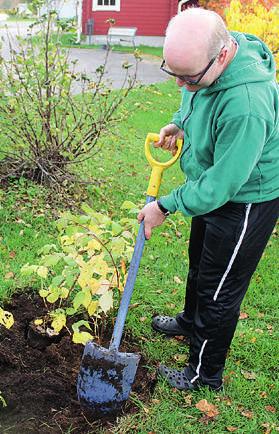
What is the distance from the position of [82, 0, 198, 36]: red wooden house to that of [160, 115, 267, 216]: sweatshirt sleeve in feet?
64.1

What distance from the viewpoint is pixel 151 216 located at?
8.26 ft

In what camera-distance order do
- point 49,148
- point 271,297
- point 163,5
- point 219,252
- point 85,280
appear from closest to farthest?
point 219,252 < point 85,280 < point 271,297 < point 49,148 < point 163,5

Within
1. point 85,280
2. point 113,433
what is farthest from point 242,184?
point 113,433

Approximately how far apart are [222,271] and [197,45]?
1060mm

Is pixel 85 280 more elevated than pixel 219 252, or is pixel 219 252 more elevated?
pixel 219 252

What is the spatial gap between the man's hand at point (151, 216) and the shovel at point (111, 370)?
4 cm

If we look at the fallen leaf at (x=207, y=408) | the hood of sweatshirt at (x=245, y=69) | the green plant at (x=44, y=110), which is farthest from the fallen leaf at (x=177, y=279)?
the hood of sweatshirt at (x=245, y=69)

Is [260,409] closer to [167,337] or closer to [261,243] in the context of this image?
[167,337]

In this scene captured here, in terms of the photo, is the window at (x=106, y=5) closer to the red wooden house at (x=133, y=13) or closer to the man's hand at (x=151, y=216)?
the red wooden house at (x=133, y=13)

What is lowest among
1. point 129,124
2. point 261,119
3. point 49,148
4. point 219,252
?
point 129,124

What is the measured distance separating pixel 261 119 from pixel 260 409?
1.58m

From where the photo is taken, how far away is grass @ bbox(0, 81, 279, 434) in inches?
108

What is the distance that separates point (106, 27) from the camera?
20.7 metres

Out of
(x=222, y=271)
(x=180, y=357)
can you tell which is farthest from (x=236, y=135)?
(x=180, y=357)
